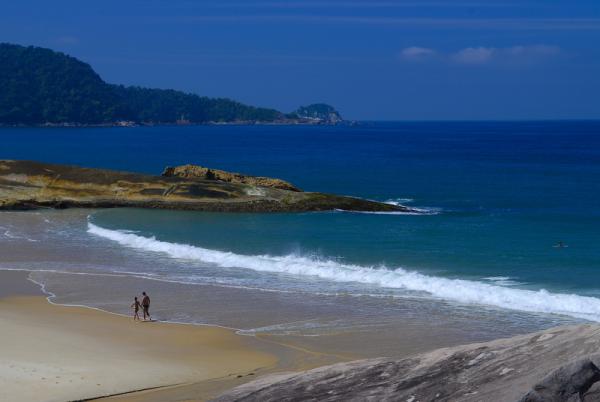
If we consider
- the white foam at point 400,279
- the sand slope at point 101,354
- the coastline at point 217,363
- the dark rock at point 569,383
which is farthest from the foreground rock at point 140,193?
the dark rock at point 569,383

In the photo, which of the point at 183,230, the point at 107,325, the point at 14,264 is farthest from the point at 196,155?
the point at 107,325

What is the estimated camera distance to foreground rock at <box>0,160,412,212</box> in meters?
43.9

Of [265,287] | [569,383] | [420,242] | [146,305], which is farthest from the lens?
[420,242]

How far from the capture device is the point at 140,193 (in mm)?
45156

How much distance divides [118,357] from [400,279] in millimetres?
10663

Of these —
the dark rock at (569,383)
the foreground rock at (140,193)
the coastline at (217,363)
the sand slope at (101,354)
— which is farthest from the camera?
the foreground rock at (140,193)

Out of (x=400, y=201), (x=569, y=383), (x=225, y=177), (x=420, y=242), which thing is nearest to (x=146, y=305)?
(x=420, y=242)

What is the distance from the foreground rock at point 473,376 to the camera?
271 inches

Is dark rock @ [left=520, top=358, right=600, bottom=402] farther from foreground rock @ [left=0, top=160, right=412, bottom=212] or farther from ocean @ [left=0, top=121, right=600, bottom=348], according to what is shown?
foreground rock @ [left=0, top=160, right=412, bottom=212]

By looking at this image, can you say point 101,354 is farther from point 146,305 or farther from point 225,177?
point 225,177

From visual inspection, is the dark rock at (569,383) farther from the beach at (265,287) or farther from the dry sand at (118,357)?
the dry sand at (118,357)

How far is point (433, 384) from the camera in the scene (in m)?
7.90

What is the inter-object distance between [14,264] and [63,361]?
14.0m

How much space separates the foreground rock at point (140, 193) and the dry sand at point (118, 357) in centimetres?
2188
